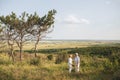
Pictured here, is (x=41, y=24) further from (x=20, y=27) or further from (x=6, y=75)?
(x=6, y=75)

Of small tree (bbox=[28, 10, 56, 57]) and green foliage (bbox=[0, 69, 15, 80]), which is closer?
green foliage (bbox=[0, 69, 15, 80])

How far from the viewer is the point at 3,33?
36.2 metres

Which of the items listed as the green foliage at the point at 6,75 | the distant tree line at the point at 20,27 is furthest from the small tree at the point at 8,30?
the green foliage at the point at 6,75

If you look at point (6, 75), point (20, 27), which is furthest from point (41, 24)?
point (6, 75)

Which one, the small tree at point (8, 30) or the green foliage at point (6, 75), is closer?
the green foliage at point (6, 75)

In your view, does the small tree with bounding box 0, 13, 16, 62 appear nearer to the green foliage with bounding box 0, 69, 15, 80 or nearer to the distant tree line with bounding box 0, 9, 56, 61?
the distant tree line with bounding box 0, 9, 56, 61

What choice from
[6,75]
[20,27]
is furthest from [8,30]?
[6,75]

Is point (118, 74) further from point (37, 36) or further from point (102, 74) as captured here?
point (37, 36)

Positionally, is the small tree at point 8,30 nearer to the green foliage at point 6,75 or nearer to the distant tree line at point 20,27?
the distant tree line at point 20,27

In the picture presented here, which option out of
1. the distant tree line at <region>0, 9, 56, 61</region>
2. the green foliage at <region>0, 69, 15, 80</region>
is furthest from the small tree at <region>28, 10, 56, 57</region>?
the green foliage at <region>0, 69, 15, 80</region>

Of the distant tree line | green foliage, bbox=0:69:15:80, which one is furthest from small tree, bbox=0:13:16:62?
green foliage, bbox=0:69:15:80

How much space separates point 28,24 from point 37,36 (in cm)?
278

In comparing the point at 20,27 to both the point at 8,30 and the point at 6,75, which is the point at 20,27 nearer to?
the point at 8,30

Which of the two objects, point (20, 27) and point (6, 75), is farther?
point (20, 27)
